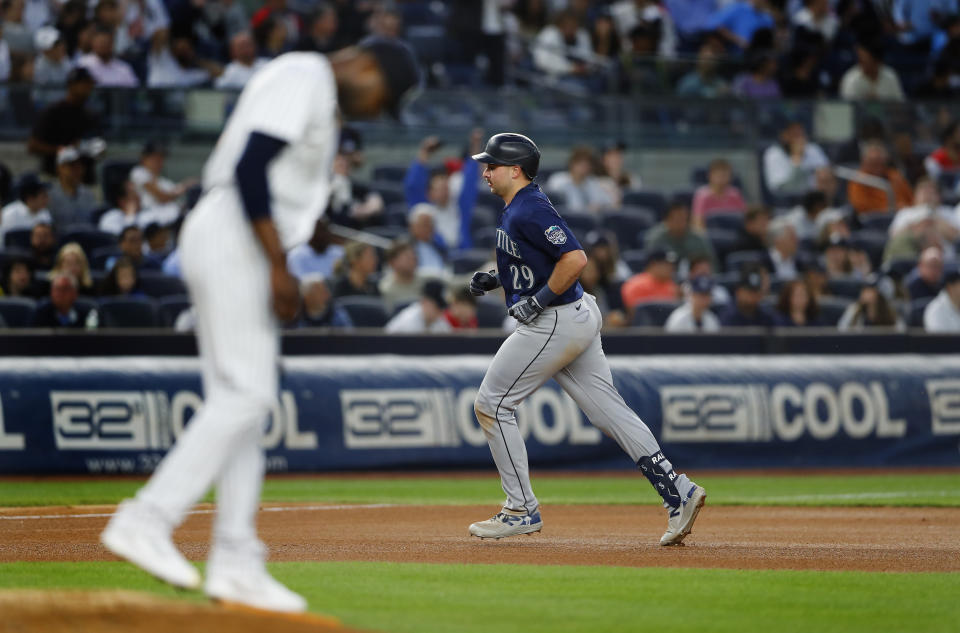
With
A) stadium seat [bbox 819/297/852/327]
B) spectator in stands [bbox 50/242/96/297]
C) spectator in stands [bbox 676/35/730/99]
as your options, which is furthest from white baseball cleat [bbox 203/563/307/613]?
spectator in stands [bbox 676/35/730/99]

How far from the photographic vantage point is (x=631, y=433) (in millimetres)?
8062

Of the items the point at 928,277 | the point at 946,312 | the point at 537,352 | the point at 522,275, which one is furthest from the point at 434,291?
the point at 537,352

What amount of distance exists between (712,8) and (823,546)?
15.9 metres

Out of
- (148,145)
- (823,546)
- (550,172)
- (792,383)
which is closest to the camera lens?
(823,546)

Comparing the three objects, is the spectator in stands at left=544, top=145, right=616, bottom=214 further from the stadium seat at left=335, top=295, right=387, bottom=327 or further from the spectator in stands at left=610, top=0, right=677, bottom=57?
the spectator in stands at left=610, top=0, right=677, bottom=57

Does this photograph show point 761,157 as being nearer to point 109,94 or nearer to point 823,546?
point 109,94

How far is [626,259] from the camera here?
17.4 meters

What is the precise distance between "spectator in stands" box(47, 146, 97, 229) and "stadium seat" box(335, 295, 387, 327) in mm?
3240

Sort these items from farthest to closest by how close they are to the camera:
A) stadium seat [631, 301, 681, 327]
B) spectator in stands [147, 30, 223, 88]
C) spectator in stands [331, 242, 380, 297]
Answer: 1. spectator in stands [147, 30, 223, 88]
2. stadium seat [631, 301, 681, 327]
3. spectator in stands [331, 242, 380, 297]

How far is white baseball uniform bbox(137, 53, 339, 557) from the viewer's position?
4.90 m

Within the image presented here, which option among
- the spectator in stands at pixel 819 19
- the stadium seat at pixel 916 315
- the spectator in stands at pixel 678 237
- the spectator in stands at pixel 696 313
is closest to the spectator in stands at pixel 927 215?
the stadium seat at pixel 916 315

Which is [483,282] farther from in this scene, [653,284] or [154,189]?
[154,189]

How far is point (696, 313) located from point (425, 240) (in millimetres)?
3296

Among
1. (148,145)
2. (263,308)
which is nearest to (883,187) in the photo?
(148,145)
